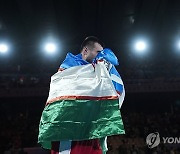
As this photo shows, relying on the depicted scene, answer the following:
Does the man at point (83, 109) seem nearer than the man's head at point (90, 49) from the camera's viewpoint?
Yes

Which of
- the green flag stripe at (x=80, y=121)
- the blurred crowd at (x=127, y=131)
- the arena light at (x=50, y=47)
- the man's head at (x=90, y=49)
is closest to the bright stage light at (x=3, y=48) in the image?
the arena light at (x=50, y=47)

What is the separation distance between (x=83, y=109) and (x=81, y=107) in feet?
0.04

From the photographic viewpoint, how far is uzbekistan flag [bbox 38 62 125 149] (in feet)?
4.47

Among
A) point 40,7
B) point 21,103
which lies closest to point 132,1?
point 40,7

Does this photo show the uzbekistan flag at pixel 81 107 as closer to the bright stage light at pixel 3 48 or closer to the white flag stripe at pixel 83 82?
the white flag stripe at pixel 83 82

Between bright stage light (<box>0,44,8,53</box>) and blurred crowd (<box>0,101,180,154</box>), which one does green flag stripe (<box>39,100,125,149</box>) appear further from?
bright stage light (<box>0,44,8,53</box>)

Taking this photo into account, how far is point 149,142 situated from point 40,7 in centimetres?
484

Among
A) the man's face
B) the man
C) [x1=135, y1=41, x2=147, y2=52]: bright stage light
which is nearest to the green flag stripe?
the man

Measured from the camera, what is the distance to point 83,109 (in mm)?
1398

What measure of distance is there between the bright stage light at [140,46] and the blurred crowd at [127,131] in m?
2.28

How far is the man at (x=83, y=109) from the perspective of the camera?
A: 1.36m

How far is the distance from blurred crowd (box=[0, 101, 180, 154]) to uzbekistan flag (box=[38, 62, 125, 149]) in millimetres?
5935

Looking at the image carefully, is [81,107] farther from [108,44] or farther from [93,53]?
[108,44]

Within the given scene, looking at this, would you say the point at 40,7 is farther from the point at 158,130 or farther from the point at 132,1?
the point at 158,130
